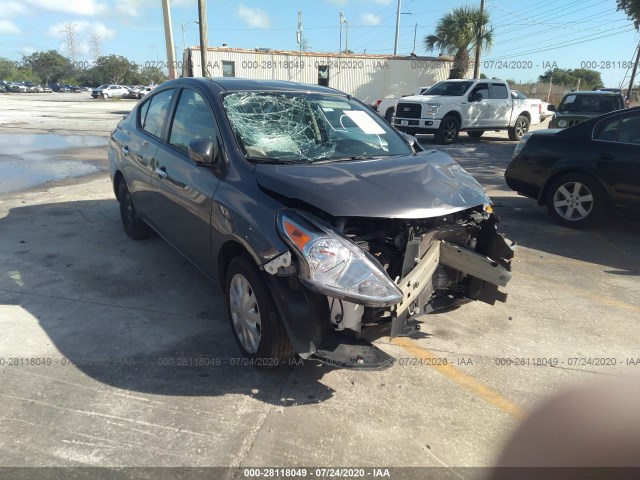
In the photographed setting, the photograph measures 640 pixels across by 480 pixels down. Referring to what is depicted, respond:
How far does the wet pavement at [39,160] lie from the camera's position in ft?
28.0

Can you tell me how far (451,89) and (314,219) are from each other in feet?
47.3

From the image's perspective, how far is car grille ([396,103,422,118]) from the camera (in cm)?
1481

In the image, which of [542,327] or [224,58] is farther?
[224,58]

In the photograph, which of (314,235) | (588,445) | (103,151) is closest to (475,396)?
(588,445)

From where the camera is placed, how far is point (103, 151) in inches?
475

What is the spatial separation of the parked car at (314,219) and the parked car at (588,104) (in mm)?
10851

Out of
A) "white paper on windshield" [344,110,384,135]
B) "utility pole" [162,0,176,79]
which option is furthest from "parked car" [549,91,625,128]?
"utility pole" [162,0,176,79]

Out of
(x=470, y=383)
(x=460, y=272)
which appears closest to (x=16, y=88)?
(x=460, y=272)

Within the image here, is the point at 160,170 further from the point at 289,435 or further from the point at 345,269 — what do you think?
the point at 289,435

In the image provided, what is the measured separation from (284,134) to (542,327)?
2536 mm

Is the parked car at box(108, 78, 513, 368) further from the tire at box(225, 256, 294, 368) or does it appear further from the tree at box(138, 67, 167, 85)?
the tree at box(138, 67, 167, 85)

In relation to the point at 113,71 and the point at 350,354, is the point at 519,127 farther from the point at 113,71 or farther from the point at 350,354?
the point at 113,71

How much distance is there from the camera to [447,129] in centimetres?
1485

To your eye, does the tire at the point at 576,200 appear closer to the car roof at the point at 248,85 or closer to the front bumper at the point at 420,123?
the car roof at the point at 248,85
